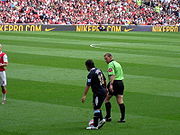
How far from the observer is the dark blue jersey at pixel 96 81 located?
45.3 ft

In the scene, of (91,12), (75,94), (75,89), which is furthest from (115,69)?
(91,12)

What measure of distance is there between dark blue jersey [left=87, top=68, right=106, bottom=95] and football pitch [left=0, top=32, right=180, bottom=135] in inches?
41.2

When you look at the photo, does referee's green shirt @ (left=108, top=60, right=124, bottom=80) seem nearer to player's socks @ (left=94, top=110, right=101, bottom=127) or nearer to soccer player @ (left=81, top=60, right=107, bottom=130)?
soccer player @ (left=81, top=60, right=107, bottom=130)

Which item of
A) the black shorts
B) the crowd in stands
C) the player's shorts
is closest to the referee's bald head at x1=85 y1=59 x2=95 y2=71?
the player's shorts

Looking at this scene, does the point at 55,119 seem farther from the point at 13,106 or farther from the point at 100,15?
the point at 100,15

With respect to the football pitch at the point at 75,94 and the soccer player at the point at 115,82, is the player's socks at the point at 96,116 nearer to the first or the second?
the football pitch at the point at 75,94

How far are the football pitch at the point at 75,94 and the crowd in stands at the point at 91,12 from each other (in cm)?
2385

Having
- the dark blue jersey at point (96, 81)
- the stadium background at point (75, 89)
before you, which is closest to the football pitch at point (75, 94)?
the stadium background at point (75, 89)

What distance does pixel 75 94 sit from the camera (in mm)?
19297

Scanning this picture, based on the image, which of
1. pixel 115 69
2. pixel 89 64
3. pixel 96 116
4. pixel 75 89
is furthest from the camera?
pixel 75 89

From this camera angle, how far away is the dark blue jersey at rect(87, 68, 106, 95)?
544 inches

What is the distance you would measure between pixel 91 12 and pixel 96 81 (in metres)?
51.5

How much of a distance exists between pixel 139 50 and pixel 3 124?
24.3m

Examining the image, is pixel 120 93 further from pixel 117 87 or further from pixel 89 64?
pixel 89 64
